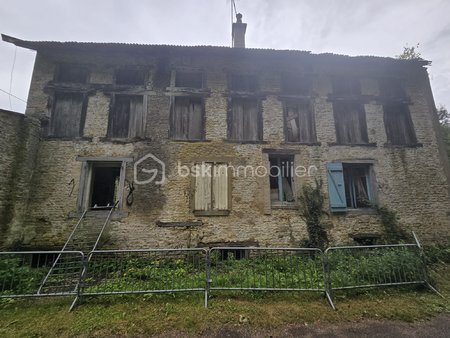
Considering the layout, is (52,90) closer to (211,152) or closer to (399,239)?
(211,152)

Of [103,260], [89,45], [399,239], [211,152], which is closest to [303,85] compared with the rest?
[211,152]

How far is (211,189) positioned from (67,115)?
6.48 metres

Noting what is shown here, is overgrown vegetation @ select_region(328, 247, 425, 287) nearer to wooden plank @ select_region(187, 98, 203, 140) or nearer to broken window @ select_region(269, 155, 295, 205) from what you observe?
broken window @ select_region(269, 155, 295, 205)

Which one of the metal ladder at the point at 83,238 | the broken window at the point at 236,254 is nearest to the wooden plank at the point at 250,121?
the broken window at the point at 236,254

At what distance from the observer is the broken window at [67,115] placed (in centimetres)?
873

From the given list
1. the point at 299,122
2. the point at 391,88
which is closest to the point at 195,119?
the point at 299,122

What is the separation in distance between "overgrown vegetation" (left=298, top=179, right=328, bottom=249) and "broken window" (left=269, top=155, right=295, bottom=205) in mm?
509

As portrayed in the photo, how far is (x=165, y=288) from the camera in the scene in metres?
5.15

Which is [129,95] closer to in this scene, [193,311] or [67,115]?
[67,115]

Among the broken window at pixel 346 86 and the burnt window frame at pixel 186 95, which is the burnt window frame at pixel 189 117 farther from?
the broken window at pixel 346 86

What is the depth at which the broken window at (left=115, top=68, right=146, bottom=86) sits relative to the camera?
31.0 feet

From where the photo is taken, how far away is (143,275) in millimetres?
6129

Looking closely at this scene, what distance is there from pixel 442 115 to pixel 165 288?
19437 millimetres

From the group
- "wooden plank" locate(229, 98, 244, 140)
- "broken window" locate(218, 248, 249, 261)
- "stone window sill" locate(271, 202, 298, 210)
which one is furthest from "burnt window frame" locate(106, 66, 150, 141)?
"stone window sill" locate(271, 202, 298, 210)
